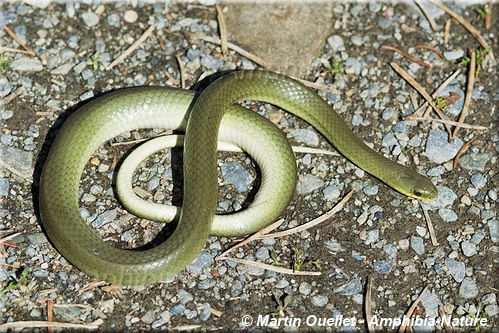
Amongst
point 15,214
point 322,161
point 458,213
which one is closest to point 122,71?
point 15,214

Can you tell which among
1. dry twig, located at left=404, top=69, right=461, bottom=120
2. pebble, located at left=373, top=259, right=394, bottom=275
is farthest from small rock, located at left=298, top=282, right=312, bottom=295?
dry twig, located at left=404, top=69, right=461, bottom=120

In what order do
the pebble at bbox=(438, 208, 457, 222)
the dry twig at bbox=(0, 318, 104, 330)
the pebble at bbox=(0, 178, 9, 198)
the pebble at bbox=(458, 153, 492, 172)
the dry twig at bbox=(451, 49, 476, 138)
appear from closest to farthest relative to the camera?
the dry twig at bbox=(0, 318, 104, 330) < the pebble at bbox=(0, 178, 9, 198) < the pebble at bbox=(438, 208, 457, 222) < the pebble at bbox=(458, 153, 492, 172) < the dry twig at bbox=(451, 49, 476, 138)

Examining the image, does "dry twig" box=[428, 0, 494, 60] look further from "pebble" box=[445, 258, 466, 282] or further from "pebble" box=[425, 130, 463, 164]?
"pebble" box=[445, 258, 466, 282]

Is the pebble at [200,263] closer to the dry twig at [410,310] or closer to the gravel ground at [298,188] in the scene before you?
the gravel ground at [298,188]

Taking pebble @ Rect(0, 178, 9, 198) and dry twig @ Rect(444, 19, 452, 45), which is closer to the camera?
A: pebble @ Rect(0, 178, 9, 198)

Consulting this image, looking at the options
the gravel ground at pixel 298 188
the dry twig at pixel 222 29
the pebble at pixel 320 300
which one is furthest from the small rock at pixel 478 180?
the dry twig at pixel 222 29

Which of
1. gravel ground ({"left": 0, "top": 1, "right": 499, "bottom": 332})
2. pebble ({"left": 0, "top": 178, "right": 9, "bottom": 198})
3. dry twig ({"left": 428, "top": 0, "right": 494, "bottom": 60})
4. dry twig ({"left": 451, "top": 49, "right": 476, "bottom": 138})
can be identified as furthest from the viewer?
dry twig ({"left": 428, "top": 0, "right": 494, "bottom": 60})

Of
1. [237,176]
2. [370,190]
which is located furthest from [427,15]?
[237,176]

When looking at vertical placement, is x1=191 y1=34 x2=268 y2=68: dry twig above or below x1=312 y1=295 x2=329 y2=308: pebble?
above

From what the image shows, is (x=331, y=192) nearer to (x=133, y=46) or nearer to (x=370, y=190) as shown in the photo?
(x=370, y=190)

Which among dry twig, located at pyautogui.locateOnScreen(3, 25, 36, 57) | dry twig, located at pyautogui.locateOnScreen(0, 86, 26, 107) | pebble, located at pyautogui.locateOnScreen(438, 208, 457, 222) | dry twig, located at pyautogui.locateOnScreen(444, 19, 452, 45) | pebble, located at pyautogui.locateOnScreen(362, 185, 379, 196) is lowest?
pebble, located at pyautogui.locateOnScreen(438, 208, 457, 222)
